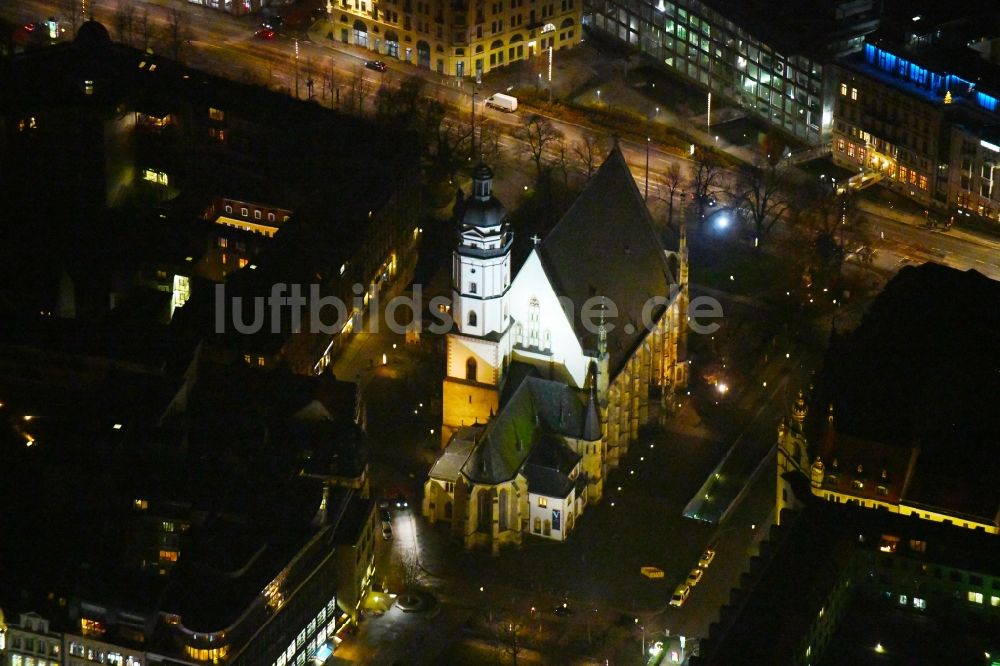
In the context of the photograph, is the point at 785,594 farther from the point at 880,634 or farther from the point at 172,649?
the point at 172,649

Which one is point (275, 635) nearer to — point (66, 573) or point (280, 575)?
point (280, 575)

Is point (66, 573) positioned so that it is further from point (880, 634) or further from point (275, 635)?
point (880, 634)

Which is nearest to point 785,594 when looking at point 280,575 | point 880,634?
point 880,634

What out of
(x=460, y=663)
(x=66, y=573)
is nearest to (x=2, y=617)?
(x=66, y=573)

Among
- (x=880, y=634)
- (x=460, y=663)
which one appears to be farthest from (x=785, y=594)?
(x=460, y=663)

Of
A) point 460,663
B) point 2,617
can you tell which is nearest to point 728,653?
point 460,663
